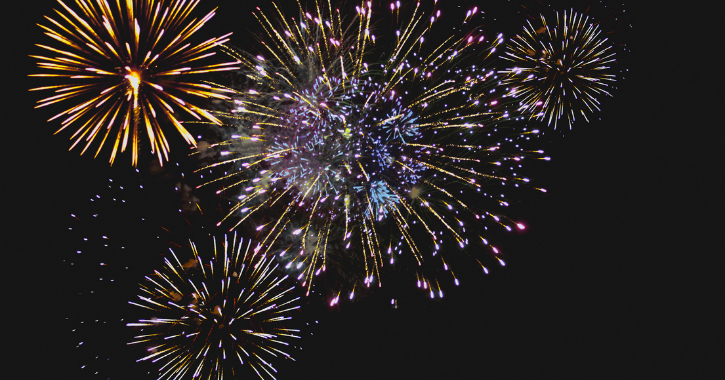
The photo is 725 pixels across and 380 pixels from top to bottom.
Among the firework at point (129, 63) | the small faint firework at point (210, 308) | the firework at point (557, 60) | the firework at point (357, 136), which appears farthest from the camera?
the firework at point (557, 60)

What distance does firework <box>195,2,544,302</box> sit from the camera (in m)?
2.83

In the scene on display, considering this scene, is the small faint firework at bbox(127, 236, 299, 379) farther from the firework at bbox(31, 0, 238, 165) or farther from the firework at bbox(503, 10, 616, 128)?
the firework at bbox(503, 10, 616, 128)

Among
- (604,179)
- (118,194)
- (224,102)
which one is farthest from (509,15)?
(118,194)

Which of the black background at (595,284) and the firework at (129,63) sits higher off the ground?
the firework at (129,63)

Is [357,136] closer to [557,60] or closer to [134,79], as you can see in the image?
[134,79]

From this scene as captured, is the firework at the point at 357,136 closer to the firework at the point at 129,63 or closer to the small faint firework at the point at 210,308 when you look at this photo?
the small faint firework at the point at 210,308

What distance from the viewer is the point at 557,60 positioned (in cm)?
297

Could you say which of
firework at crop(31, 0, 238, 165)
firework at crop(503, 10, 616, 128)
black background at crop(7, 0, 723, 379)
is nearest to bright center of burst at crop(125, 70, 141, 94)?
firework at crop(31, 0, 238, 165)

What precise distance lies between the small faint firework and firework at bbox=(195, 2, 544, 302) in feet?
1.58

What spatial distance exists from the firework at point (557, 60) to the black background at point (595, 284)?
0.33 m

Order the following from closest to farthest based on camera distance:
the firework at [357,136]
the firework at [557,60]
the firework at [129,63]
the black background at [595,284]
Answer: the firework at [129,63]
the firework at [357,136]
the firework at [557,60]
the black background at [595,284]

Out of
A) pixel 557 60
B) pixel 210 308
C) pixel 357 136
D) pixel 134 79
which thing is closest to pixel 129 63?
pixel 134 79

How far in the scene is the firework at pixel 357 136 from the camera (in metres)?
2.83

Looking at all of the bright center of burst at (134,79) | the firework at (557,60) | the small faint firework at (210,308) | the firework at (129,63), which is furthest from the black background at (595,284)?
the bright center of burst at (134,79)
